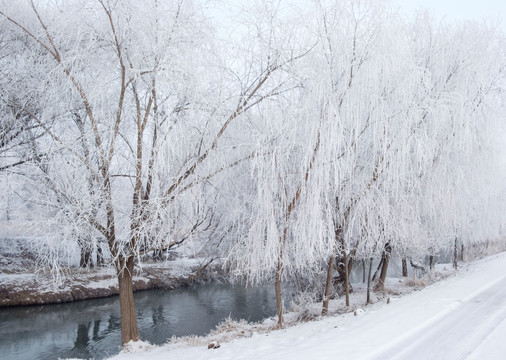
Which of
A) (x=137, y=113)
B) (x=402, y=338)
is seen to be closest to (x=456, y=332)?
(x=402, y=338)

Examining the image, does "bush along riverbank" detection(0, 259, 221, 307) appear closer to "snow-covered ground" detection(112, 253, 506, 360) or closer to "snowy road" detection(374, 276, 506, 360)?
"snow-covered ground" detection(112, 253, 506, 360)

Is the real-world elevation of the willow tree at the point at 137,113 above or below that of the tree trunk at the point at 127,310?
above

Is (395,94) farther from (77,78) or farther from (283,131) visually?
(77,78)

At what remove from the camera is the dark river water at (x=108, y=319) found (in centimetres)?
895

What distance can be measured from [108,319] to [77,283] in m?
3.84

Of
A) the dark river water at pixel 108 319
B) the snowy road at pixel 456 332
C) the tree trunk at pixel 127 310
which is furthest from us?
the dark river water at pixel 108 319

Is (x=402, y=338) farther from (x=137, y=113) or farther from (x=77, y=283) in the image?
(x=77, y=283)

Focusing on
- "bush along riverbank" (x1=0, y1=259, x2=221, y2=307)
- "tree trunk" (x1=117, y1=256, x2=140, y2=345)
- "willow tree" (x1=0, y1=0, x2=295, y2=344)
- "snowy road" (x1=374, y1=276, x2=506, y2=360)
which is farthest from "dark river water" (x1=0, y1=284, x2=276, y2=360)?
"snowy road" (x1=374, y1=276, x2=506, y2=360)

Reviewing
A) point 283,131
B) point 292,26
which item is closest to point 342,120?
point 283,131

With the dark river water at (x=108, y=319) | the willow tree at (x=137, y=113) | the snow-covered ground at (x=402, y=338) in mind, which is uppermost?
the willow tree at (x=137, y=113)

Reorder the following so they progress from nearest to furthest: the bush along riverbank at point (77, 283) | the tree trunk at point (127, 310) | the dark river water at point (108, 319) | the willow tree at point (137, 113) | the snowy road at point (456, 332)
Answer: the snowy road at point (456, 332) < the willow tree at point (137, 113) < the tree trunk at point (127, 310) < the dark river water at point (108, 319) < the bush along riverbank at point (77, 283)

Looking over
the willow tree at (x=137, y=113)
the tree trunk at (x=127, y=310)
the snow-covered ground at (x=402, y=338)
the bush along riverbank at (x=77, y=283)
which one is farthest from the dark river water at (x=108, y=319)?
the snow-covered ground at (x=402, y=338)

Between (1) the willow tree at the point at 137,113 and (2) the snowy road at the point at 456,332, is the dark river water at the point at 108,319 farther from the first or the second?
(2) the snowy road at the point at 456,332

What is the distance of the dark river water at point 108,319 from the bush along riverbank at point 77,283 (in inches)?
16.6
